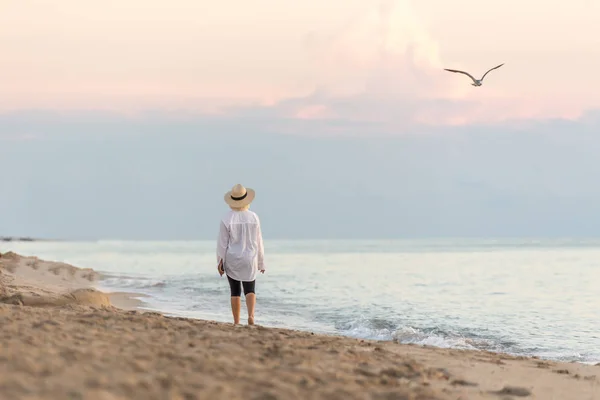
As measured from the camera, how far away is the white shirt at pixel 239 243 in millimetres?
9867

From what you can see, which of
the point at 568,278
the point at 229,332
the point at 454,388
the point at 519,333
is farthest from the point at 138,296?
the point at 568,278

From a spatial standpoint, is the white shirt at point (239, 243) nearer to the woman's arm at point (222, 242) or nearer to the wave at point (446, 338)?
the woman's arm at point (222, 242)

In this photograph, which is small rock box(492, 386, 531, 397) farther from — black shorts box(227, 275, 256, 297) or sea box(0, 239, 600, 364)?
sea box(0, 239, 600, 364)

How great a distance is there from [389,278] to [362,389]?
25182 millimetres

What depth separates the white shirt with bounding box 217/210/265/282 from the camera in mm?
9867

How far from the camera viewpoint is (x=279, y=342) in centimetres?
766

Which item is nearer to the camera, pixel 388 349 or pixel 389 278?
pixel 388 349

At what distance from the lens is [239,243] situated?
9.91 m

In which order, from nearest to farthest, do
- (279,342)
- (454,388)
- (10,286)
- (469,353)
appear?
(454,388), (279,342), (469,353), (10,286)

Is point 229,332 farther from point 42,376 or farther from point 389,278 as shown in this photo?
point 389,278

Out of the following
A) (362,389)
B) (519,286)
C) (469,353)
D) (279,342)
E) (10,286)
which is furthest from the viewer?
(519,286)

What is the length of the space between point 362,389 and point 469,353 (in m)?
3.61

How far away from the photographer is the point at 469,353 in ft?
29.5

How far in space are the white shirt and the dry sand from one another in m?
1.08
